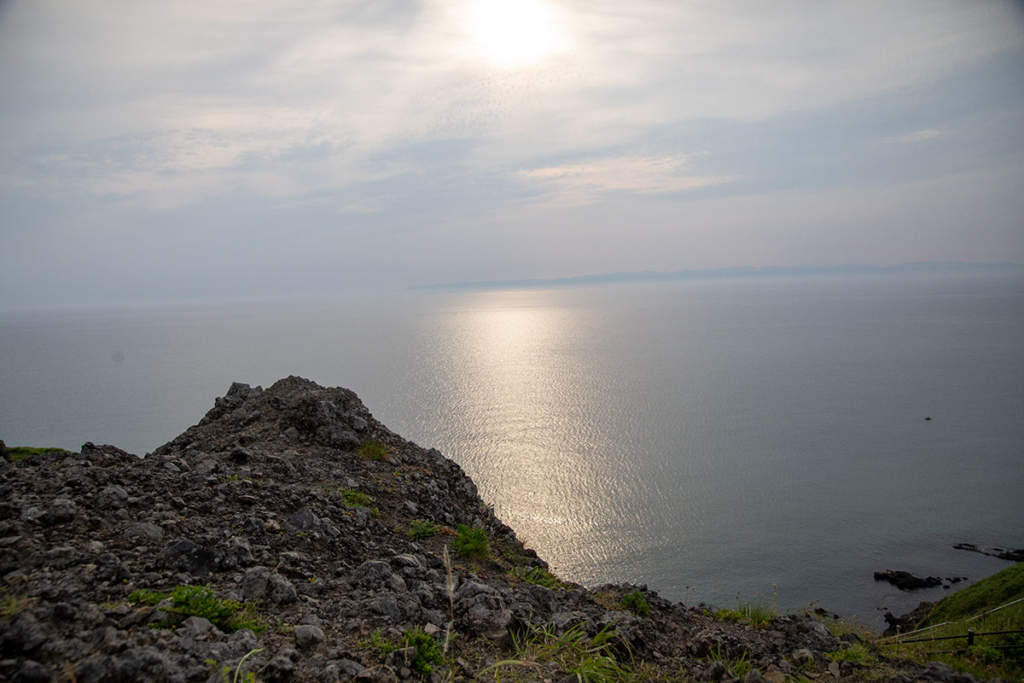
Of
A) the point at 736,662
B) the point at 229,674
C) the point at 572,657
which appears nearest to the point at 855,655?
the point at 736,662

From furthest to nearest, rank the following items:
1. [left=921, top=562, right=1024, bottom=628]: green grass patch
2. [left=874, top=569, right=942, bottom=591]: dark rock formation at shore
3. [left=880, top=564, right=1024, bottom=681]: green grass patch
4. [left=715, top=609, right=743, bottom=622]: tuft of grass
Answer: [left=874, top=569, right=942, bottom=591]: dark rock formation at shore
[left=921, top=562, right=1024, bottom=628]: green grass patch
[left=715, top=609, right=743, bottom=622]: tuft of grass
[left=880, top=564, right=1024, bottom=681]: green grass patch

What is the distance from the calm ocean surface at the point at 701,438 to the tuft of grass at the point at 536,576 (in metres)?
34.2

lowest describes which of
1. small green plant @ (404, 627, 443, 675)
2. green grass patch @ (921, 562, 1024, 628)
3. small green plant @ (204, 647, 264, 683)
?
green grass patch @ (921, 562, 1024, 628)

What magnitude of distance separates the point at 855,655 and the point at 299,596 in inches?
368

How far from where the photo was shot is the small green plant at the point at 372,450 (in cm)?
1421

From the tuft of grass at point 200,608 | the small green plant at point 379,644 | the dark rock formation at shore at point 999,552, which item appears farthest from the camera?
the dark rock formation at shore at point 999,552

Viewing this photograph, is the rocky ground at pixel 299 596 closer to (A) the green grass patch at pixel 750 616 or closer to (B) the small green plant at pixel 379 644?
(B) the small green plant at pixel 379 644

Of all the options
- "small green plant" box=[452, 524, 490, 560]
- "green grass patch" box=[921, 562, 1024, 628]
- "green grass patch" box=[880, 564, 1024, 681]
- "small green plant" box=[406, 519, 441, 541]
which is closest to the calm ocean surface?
"green grass patch" box=[921, 562, 1024, 628]

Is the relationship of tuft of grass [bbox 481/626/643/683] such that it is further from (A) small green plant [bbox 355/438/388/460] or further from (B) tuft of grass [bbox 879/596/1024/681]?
(A) small green plant [bbox 355/438/388/460]

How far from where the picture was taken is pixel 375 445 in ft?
48.4

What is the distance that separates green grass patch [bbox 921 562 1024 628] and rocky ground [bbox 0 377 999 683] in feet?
77.6

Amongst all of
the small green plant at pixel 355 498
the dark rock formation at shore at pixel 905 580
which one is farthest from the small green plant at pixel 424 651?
the dark rock formation at shore at pixel 905 580

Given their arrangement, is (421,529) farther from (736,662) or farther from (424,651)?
(736,662)

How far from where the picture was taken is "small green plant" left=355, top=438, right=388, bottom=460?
1421 centimetres
